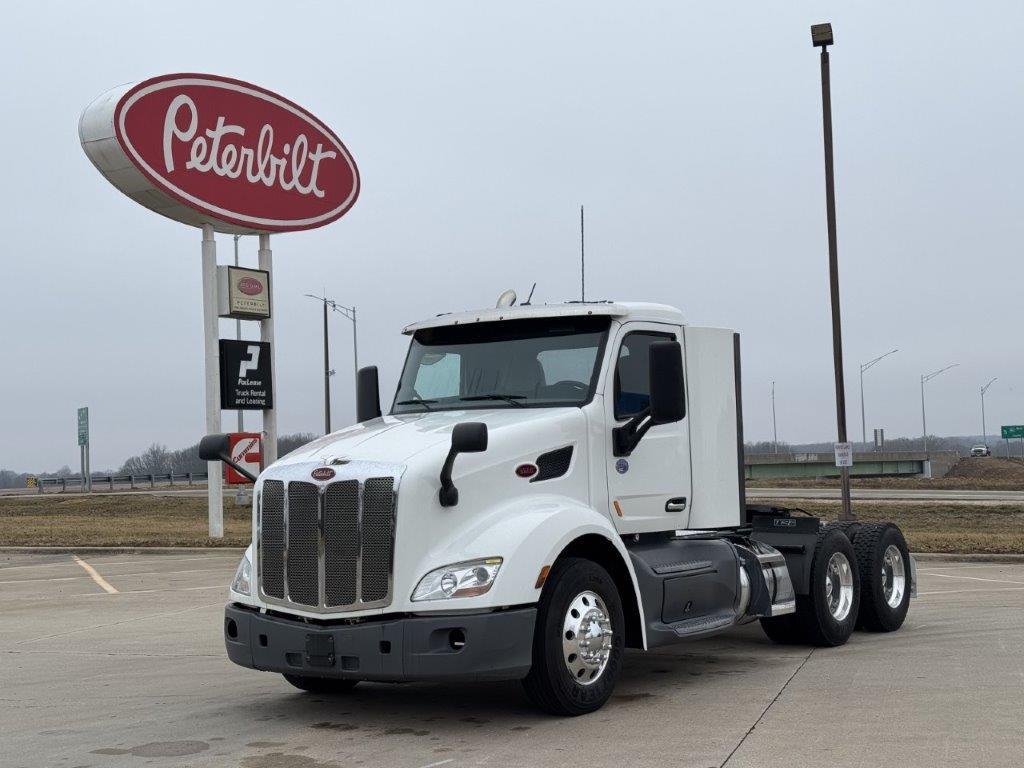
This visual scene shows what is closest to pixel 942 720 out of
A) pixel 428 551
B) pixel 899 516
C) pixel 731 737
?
pixel 731 737

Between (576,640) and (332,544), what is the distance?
1.66m

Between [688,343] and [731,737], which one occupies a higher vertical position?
[688,343]

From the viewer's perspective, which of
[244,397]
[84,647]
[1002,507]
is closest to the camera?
[84,647]

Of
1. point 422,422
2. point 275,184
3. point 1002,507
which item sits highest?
point 275,184

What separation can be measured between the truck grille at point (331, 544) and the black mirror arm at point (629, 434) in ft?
6.34

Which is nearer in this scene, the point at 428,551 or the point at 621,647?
the point at 428,551

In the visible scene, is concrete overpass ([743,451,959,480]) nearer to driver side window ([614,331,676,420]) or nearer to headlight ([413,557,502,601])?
driver side window ([614,331,676,420])

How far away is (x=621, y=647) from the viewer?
8.35 meters

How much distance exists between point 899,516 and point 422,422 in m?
27.8

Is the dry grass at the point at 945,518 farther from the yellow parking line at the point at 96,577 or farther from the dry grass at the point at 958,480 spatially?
the dry grass at the point at 958,480

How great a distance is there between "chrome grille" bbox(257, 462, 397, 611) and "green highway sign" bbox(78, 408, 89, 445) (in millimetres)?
71571

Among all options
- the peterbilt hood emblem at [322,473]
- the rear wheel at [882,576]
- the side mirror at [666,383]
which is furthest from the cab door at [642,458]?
the rear wheel at [882,576]

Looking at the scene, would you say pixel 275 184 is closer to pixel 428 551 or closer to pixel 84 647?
pixel 84 647

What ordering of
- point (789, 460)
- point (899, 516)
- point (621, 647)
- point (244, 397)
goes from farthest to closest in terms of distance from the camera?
point (789, 460) < point (899, 516) < point (244, 397) < point (621, 647)
